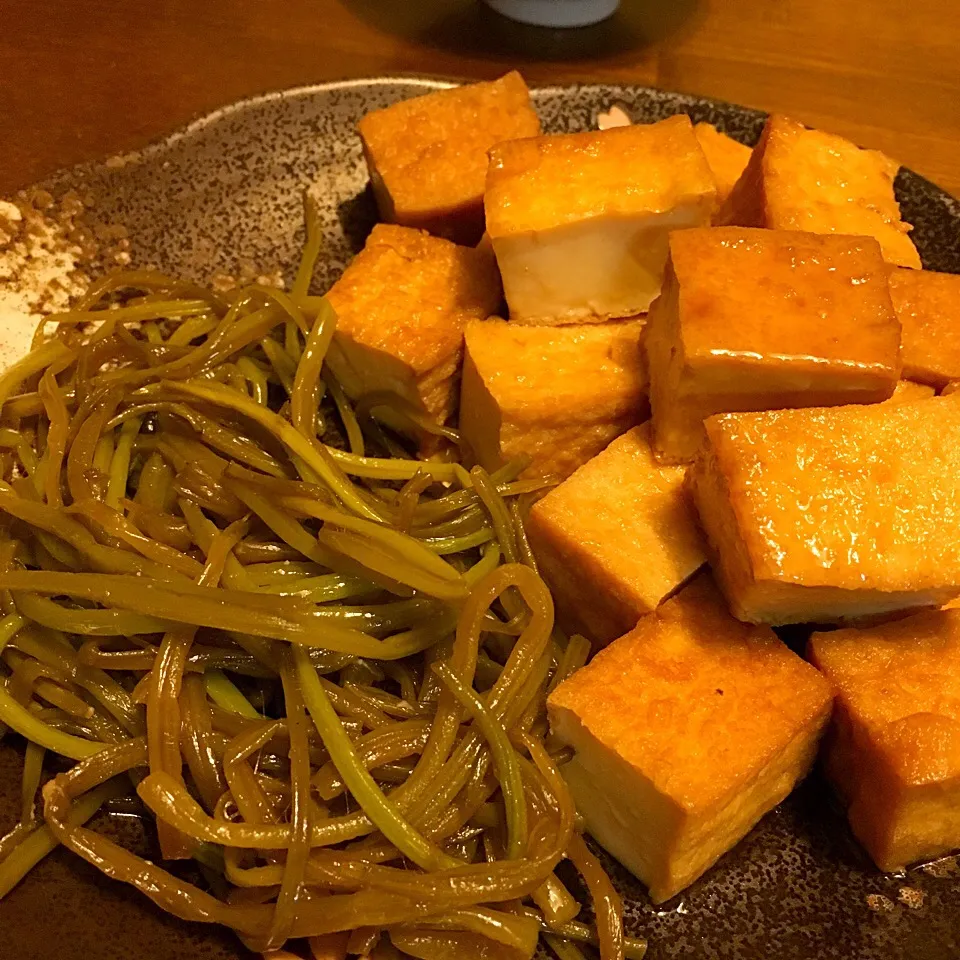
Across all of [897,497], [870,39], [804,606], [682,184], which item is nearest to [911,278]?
[682,184]

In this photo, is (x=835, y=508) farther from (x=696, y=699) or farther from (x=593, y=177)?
(x=593, y=177)

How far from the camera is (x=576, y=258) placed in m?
2.10

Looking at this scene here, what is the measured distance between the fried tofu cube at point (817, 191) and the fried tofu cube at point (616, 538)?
67 centimetres

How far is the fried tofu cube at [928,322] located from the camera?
6.73 ft

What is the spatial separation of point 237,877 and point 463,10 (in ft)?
13.3

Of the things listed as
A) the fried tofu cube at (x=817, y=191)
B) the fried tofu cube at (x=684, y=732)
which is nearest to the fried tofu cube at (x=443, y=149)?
the fried tofu cube at (x=817, y=191)

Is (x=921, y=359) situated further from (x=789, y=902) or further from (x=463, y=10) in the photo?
(x=463, y=10)

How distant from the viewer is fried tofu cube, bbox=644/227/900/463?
5.77 ft

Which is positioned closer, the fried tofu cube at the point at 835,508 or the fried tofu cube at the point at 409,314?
the fried tofu cube at the point at 835,508

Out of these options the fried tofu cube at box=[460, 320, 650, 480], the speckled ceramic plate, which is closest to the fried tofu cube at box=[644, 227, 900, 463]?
the fried tofu cube at box=[460, 320, 650, 480]

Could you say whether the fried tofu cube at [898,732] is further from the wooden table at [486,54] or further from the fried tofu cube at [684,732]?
the wooden table at [486,54]

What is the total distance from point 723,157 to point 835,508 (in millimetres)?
1359

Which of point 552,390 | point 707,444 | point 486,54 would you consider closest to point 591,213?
point 552,390

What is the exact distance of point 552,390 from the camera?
2.04 m
